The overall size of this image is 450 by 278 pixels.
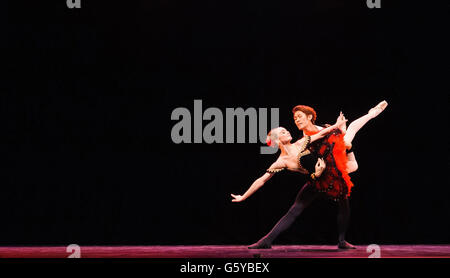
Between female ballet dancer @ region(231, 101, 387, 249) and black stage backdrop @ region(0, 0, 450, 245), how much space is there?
916mm

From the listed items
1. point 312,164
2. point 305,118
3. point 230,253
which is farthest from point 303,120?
point 230,253

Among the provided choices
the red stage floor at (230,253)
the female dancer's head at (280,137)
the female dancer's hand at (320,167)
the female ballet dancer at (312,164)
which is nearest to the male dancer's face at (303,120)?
the female ballet dancer at (312,164)

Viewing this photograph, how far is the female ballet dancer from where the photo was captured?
14.6ft

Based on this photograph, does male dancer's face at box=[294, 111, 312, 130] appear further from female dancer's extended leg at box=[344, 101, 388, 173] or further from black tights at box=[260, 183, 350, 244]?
black tights at box=[260, 183, 350, 244]

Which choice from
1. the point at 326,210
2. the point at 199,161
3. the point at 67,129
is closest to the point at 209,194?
the point at 199,161

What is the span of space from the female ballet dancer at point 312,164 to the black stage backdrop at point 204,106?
0.92m

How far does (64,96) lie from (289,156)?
2.43 meters

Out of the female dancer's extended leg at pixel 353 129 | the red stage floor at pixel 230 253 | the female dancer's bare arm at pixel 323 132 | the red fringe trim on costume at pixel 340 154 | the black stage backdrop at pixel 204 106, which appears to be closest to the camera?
the red stage floor at pixel 230 253

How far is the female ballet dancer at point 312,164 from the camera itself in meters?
4.45

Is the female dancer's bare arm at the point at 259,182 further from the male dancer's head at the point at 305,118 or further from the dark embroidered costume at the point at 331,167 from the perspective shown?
the male dancer's head at the point at 305,118

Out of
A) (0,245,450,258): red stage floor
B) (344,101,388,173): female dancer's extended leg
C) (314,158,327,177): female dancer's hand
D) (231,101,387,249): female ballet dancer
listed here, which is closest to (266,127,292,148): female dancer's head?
(231,101,387,249): female ballet dancer

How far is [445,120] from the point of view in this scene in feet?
18.4

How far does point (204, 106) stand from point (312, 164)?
147 cm

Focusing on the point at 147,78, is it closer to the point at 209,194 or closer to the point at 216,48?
the point at 216,48
